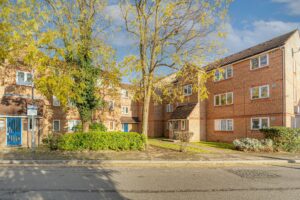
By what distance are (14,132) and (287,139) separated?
21.8 meters

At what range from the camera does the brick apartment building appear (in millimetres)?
20328

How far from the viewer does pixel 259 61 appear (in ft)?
74.2

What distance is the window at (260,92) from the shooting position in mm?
21828

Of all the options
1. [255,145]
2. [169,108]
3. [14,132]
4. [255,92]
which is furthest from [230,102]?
[14,132]

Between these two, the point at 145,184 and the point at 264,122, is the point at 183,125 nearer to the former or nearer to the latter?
the point at 264,122

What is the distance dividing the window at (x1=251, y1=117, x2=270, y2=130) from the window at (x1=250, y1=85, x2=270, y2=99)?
2032mm

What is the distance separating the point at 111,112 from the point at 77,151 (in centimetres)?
1491

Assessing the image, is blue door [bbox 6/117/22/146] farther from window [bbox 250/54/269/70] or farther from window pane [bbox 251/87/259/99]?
window [bbox 250/54/269/70]

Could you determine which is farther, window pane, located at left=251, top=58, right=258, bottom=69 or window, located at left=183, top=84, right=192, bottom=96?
window, located at left=183, top=84, right=192, bottom=96

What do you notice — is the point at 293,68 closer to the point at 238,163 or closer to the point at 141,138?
the point at 238,163

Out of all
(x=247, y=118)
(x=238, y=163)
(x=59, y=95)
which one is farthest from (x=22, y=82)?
(x=247, y=118)

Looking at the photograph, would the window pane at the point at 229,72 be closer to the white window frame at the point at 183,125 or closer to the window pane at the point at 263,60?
the window pane at the point at 263,60

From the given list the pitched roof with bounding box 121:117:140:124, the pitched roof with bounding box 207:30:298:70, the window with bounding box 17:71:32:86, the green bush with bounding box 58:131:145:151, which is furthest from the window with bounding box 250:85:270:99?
the pitched roof with bounding box 121:117:140:124

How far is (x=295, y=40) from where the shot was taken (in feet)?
73.3
